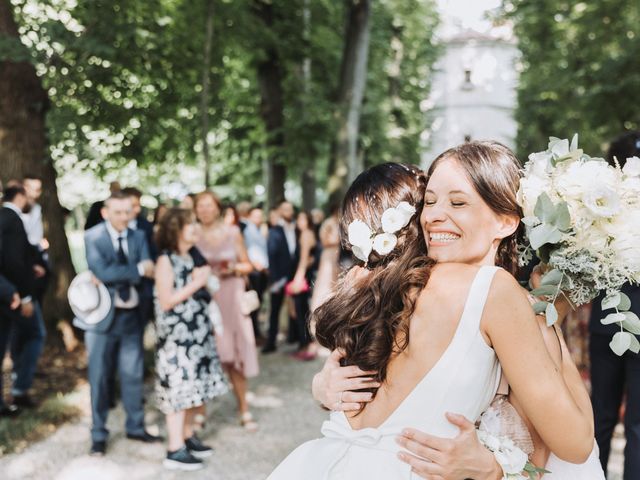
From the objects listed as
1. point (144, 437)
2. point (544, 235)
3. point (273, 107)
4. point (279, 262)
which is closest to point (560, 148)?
point (544, 235)

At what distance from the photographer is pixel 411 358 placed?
1.76 meters

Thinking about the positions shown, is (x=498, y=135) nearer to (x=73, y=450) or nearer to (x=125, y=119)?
(x=125, y=119)

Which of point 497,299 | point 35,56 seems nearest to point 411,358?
point 497,299

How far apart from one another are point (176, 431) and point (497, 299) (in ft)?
13.5

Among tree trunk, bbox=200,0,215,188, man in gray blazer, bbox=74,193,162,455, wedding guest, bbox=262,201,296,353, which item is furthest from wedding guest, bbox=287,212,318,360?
man in gray blazer, bbox=74,193,162,455

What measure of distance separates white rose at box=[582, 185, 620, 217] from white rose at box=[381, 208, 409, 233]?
510 mm

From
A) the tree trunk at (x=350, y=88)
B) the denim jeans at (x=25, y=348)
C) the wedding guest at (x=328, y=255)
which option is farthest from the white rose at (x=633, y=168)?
the tree trunk at (x=350, y=88)

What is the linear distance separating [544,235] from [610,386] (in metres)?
2.37

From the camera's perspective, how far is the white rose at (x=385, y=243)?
1.96m

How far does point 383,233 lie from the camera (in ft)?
6.57

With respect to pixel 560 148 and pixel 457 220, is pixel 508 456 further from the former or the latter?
pixel 560 148

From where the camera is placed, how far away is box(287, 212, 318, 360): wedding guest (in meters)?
9.08

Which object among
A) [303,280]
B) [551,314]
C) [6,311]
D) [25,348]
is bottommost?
[25,348]

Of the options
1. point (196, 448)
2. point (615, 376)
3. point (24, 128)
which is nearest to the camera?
point (615, 376)
